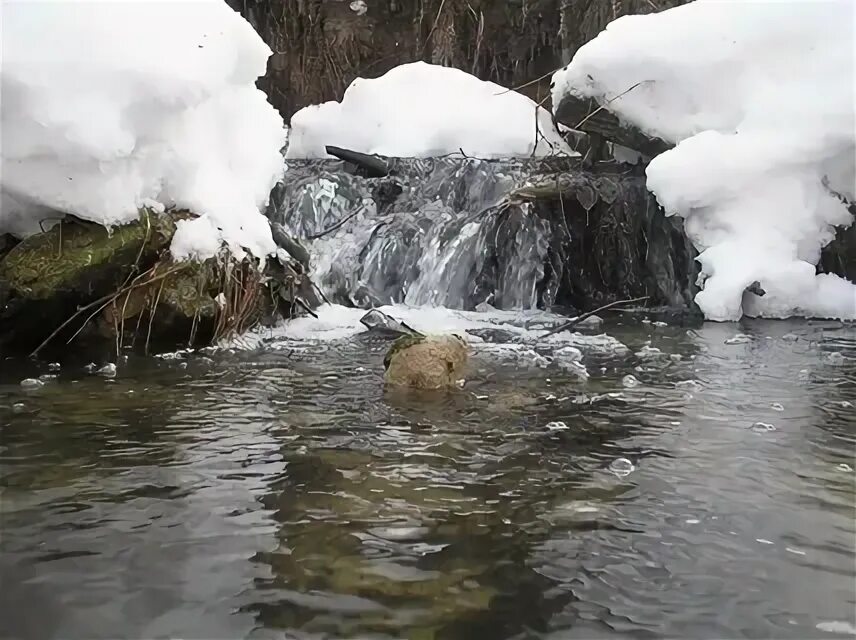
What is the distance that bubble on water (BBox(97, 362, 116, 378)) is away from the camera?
4.09 m

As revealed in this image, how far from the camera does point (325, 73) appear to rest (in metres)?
13.6

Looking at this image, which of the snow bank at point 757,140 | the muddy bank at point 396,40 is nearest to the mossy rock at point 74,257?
the snow bank at point 757,140

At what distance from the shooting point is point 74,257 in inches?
183

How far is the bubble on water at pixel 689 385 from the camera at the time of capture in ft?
12.9

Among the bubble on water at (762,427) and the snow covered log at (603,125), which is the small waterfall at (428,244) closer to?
the snow covered log at (603,125)

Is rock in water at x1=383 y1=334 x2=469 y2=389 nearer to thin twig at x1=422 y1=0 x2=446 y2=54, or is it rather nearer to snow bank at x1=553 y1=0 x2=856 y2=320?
snow bank at x1=553 y1=0 x2=856 y2=320

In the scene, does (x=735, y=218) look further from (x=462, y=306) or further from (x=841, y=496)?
(x=841, y=496)

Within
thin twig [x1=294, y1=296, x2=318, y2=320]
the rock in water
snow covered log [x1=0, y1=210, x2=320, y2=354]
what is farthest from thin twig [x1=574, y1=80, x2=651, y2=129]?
the rock in water

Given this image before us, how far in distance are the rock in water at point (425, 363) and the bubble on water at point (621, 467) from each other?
126 centimetres

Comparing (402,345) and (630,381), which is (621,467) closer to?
(630,381)

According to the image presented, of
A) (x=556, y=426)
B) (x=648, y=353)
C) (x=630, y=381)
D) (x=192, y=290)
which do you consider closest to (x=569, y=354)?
(x=648, y=353)

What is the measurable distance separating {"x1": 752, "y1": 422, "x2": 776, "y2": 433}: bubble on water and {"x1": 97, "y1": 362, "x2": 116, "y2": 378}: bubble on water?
3177 millimetres

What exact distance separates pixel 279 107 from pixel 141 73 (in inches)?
379

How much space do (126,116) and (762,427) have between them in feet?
12.9
